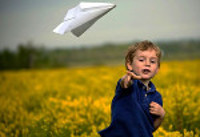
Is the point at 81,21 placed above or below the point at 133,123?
above

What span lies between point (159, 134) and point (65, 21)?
1795 millimetres

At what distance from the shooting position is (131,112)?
8.64ft

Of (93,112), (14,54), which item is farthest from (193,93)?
(14,54)

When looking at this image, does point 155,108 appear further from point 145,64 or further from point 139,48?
point 139,48

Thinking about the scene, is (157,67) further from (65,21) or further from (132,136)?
(65,21)

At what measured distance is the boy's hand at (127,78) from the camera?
2.42m

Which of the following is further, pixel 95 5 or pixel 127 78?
pixel 95 5

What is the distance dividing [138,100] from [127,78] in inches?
11.6

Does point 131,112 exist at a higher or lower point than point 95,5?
lower

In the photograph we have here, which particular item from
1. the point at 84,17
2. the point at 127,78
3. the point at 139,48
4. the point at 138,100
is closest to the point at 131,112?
the point at 138,100

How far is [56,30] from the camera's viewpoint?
2711mm

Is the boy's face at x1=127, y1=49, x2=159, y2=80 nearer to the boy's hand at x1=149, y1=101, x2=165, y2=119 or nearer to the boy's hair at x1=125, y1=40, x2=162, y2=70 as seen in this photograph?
the boy's hair at x1=125, y1=40, x2=162, y2=70

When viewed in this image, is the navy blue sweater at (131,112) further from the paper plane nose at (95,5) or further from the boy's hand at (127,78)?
the paper plane nose at (95,5)

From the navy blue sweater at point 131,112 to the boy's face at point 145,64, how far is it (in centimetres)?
8
